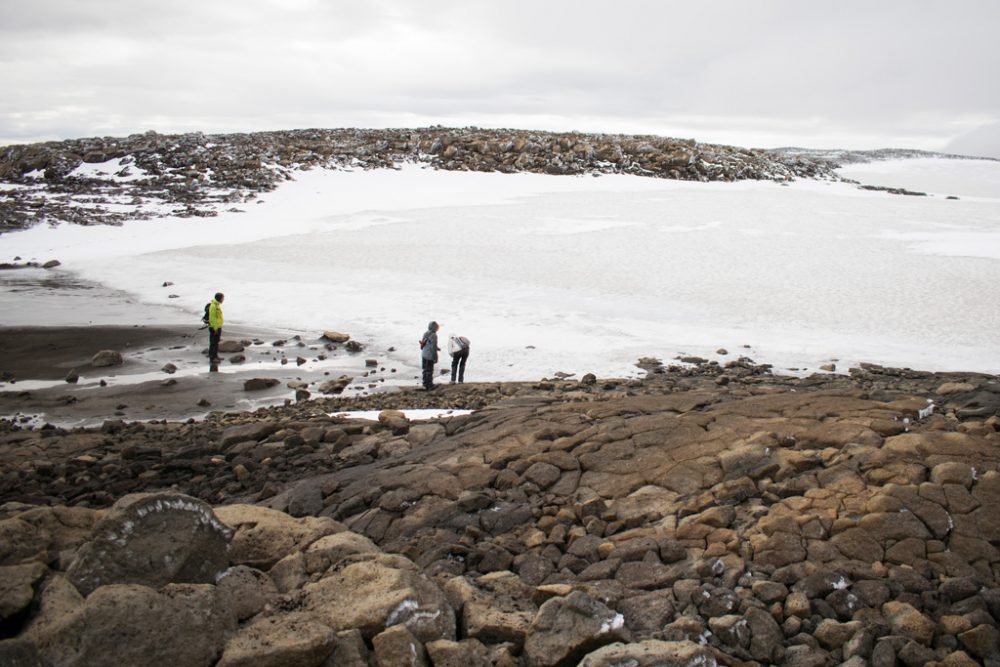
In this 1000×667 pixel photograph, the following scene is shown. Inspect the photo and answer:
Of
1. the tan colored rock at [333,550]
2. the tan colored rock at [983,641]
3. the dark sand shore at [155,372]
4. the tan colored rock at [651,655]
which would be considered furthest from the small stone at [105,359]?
the tan colored rock at [983,641]

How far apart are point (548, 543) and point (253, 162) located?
40.1 m

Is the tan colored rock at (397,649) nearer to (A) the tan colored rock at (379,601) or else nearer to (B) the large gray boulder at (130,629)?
(A) the tan colored rock at (379,601)

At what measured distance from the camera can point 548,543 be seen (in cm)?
643

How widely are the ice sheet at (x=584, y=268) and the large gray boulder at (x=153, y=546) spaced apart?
9578mm

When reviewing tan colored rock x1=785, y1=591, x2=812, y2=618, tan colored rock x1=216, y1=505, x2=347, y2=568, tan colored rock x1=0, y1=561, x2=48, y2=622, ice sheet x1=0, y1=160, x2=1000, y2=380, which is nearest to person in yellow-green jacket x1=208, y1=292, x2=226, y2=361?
ice sheet x1=0, y1=160, x2=1000, y2=380

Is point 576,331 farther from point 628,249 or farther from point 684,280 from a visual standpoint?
point 628,249

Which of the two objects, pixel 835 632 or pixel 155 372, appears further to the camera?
pixel 155 372

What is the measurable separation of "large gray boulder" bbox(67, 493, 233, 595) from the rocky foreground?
1cm

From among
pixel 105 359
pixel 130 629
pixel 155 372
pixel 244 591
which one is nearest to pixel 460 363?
pixel 155 372

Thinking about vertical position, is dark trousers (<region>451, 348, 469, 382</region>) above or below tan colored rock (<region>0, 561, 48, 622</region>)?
below

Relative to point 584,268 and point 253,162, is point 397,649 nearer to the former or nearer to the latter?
point 584,268

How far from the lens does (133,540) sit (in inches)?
187

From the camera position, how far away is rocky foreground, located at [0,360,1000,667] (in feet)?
14.3

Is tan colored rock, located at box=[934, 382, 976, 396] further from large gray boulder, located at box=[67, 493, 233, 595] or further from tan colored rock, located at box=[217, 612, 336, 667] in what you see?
large gray boulder, located at box=[67, 493, 233, 595]
